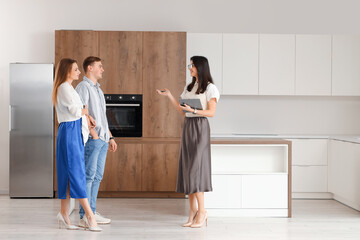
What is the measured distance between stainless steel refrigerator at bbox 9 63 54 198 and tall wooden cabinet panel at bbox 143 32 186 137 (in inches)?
43.7

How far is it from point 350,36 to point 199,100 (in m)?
2.81

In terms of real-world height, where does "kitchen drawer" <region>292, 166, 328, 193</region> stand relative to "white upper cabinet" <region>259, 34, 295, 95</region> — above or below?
below

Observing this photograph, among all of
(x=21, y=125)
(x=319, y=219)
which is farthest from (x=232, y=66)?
(x=21, y=125)

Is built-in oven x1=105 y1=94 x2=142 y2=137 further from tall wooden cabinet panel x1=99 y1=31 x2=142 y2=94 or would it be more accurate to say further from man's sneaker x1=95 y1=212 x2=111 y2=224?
man's sneaker x1=95 y1=212 x2=111 y2=224

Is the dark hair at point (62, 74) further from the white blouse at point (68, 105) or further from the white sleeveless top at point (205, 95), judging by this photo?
the white sleeveless top at point (205, 95)

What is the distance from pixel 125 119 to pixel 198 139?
1.85 meters

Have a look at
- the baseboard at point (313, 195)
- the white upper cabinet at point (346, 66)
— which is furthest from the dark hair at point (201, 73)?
the white upper cabinet at point (346, 66)

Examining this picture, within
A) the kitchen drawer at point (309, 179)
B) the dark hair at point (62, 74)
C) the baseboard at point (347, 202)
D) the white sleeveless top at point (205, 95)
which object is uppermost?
the dark hair at point (62, 74)

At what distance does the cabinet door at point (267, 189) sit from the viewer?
4.50 metres

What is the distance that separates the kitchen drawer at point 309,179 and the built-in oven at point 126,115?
191 cm

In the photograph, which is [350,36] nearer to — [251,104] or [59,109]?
[251,104]

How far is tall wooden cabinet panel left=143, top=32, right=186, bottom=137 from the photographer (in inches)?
224

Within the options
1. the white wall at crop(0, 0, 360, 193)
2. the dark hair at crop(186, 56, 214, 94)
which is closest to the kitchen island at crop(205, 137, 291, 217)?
the dark hair at crop(186, 56, 214, 94)

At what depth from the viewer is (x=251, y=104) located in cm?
624
